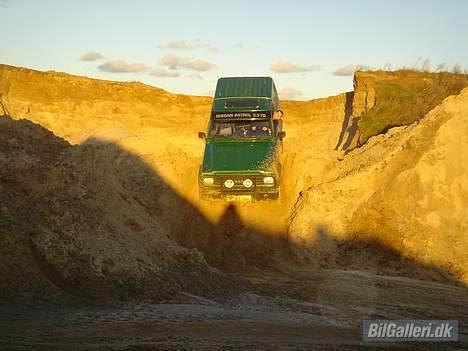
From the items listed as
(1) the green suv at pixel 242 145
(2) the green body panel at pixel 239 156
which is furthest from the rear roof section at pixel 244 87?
(2) the green body panel at pixel 239 156

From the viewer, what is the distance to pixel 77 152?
1243 cm

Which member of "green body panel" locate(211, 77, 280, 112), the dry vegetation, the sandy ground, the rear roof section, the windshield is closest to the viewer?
the sandy ground

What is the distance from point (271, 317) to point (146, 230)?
3324 mm

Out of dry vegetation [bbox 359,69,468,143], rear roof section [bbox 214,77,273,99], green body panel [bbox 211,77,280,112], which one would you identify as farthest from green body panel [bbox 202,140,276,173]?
dry vegetation [bbox 359,69,468,143]

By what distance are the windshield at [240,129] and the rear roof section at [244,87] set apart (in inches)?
47.4

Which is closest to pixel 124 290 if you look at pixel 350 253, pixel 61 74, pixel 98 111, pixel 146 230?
pixel 146 230

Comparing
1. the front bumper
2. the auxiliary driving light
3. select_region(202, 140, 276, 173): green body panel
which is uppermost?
select_region(202, 140, 276, 173): green body panel

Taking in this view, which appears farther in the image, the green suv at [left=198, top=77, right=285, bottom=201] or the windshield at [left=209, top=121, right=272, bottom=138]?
the windshield at [left=209, top=121, right=272, bottom=138]

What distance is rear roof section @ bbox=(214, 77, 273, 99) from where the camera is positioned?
1825 cm

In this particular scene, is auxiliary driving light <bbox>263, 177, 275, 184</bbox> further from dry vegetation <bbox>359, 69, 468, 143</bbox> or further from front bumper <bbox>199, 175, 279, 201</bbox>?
dry vegetation <bbox>359, 69, 468, 143</bbox>

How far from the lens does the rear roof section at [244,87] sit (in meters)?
18.2

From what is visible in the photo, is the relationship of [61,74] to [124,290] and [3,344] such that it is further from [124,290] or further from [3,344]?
[3,344]

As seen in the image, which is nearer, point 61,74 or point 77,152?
point 77,152

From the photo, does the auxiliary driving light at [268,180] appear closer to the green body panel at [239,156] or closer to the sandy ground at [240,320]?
the green body panel at [239,156]
